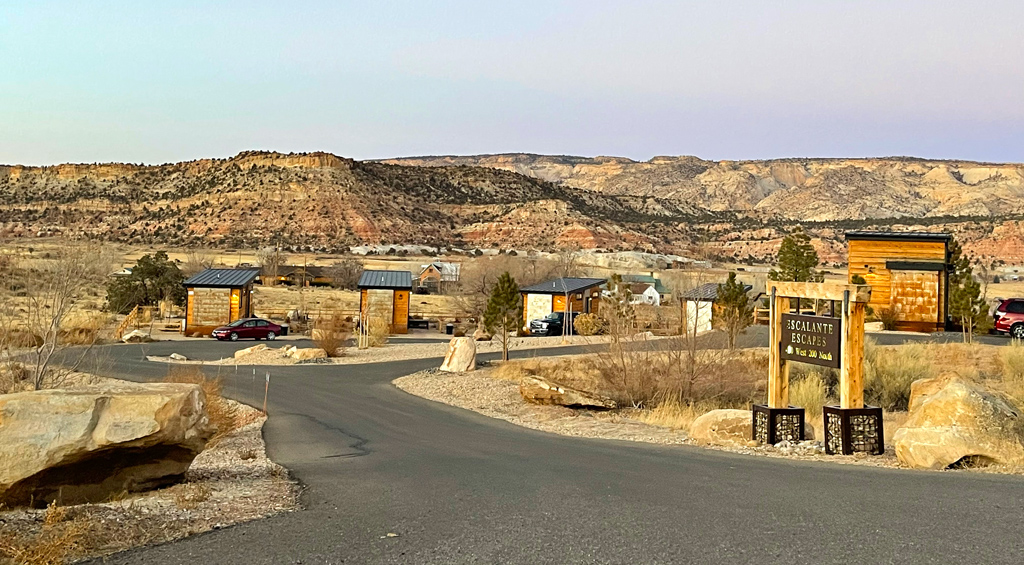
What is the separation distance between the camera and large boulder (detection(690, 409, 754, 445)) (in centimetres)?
1445

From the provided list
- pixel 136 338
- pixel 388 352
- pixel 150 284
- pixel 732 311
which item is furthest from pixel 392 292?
pixel 732 311

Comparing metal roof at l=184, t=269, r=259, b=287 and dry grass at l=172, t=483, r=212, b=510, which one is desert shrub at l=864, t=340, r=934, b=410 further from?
metal roof at l=184, t=269, r=259, b=287

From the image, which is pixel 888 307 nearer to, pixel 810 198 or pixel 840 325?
pixel 840 325

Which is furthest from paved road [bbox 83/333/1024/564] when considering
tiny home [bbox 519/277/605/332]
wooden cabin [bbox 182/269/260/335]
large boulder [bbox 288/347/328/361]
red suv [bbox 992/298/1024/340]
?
tiny home [bbox 519/277/605/332]

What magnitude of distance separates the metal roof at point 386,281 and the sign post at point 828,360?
37327mm

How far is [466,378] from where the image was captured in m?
27.7

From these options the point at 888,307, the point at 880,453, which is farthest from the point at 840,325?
the point at 888,307

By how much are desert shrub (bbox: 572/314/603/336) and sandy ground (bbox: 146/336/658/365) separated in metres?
2.94

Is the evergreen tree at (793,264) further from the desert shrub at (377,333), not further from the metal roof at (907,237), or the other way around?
the desert shrub at (377,333)

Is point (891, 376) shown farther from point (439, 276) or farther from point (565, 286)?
point (439, 276)

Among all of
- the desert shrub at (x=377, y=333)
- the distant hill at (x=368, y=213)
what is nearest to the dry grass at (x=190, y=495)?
the desert shrub at (x=377, y=333)

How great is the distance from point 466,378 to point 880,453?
16291mm

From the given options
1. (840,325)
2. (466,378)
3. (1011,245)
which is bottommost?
(466,378)

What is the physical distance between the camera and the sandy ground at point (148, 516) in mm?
6195
